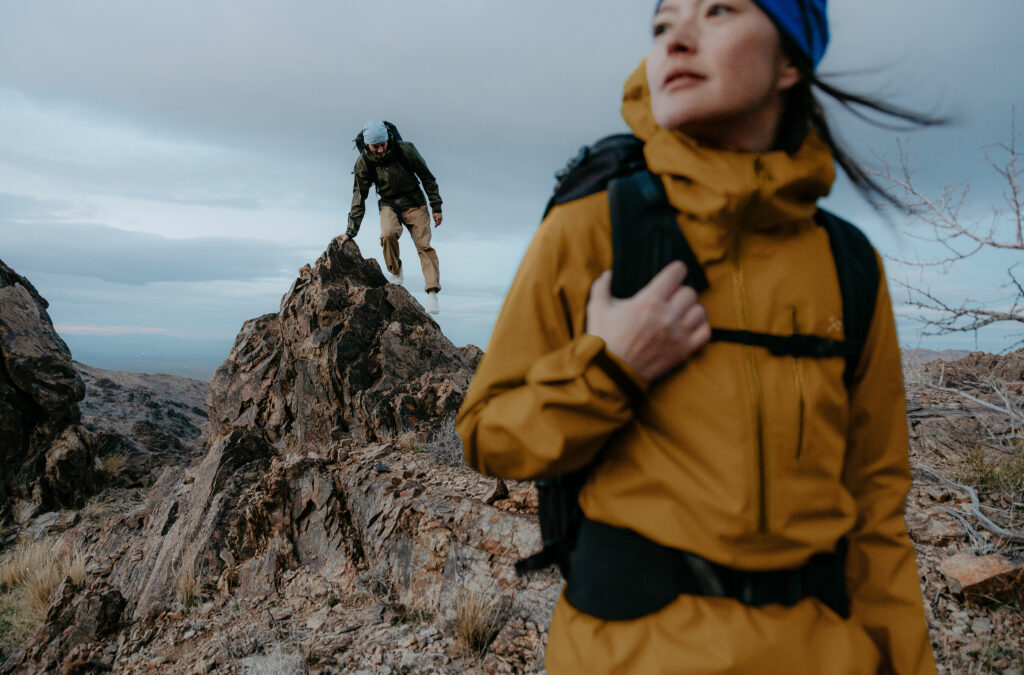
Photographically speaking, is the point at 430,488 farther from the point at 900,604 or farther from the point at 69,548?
the point at 69,548

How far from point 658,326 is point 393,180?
847cm

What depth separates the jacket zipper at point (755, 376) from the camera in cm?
106

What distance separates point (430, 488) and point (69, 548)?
6.97 m

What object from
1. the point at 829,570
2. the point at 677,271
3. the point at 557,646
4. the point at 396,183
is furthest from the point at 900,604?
the point at 396,183

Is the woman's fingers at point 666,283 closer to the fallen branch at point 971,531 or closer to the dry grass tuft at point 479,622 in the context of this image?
the dry grass tuft at point 479,622

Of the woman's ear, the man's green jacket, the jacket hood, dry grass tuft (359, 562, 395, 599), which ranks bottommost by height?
dry grass tuft (359, 562, 395, 599)

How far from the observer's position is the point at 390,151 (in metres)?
8.73

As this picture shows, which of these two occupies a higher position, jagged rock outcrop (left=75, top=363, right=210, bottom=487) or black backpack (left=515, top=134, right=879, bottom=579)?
black backpack (left=515, top=134, right=879, bottom=579)

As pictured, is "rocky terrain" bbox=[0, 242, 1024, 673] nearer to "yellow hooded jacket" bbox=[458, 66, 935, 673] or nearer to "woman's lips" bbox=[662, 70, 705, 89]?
"yellow hooded jacket" bbox=[458, 66, 935, 673]

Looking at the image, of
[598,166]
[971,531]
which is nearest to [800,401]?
[598,166]

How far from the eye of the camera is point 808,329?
3.74 ft

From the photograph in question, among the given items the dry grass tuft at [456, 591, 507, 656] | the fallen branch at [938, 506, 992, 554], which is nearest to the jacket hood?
the dry grass tuft at [456, 591, 507, 656]

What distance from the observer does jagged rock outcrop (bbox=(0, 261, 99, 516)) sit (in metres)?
10.5

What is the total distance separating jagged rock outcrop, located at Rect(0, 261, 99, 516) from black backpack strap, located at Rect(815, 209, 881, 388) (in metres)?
12.9
